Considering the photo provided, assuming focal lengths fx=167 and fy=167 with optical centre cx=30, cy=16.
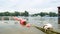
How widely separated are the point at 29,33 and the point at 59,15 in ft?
52.5

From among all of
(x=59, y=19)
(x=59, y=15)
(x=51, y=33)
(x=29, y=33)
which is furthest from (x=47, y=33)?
(x=59, y=19)

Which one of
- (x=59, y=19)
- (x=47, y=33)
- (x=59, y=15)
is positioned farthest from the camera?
(x=59, y=19)

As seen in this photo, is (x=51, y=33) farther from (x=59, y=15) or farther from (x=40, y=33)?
(x=59, y=15)

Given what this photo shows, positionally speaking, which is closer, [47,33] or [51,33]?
[51,33]

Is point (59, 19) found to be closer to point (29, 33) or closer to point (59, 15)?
point (59, 15)

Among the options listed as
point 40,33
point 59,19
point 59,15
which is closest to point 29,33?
point 40,33

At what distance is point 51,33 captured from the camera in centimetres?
953

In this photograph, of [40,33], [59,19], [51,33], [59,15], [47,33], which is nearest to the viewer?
[51,33]

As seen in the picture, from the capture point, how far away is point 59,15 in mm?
26578

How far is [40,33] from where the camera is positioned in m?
10.9

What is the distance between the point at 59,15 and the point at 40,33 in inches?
640

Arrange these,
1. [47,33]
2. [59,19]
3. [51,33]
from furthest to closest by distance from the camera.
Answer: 1. [59,19]
2. [47,33]
3. [51,33]

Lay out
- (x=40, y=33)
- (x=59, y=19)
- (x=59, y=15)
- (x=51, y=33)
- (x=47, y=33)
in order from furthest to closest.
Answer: (x=59, y=19), (x=59, y=15), (x=40, y=33), (x=47, y=33), (x=51, y=33)

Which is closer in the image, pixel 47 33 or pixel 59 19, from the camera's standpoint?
pixel 47 33
